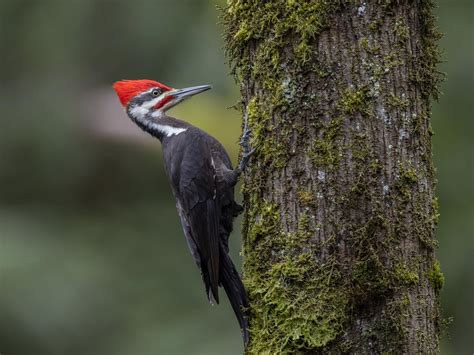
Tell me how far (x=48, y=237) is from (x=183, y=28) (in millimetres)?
3265

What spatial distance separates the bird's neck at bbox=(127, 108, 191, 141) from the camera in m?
5.47

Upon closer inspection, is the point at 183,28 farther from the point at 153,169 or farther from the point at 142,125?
the point at 142,125

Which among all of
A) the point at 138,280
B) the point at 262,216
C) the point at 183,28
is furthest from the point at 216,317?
the point at 262,216

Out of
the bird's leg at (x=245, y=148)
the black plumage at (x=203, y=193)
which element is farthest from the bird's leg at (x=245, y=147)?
the black plumage at (x=203, y=193)

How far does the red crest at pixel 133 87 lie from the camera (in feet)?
18.1

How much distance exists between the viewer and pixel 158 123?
5.55 metres

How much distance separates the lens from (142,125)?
5617mm

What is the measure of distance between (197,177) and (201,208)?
0.21 meters

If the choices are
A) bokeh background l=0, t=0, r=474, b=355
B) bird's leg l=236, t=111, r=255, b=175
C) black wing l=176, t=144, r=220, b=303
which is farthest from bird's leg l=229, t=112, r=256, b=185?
bokeh background l=0, t=0, r=474, b=355

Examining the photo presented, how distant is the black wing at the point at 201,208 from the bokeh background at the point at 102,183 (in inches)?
138

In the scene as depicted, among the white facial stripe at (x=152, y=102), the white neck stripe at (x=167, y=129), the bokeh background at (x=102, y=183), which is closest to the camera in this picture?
the white neck stripe at (x=167, y=129)

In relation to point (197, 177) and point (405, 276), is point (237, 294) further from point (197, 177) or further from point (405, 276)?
point (197, 177)

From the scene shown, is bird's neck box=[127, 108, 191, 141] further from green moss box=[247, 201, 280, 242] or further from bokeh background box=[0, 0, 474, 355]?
bokeh background box=[0, 0, 474, 355]

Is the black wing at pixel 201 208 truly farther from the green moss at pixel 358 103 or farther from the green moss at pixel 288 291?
the green moss at pixel 358 103
